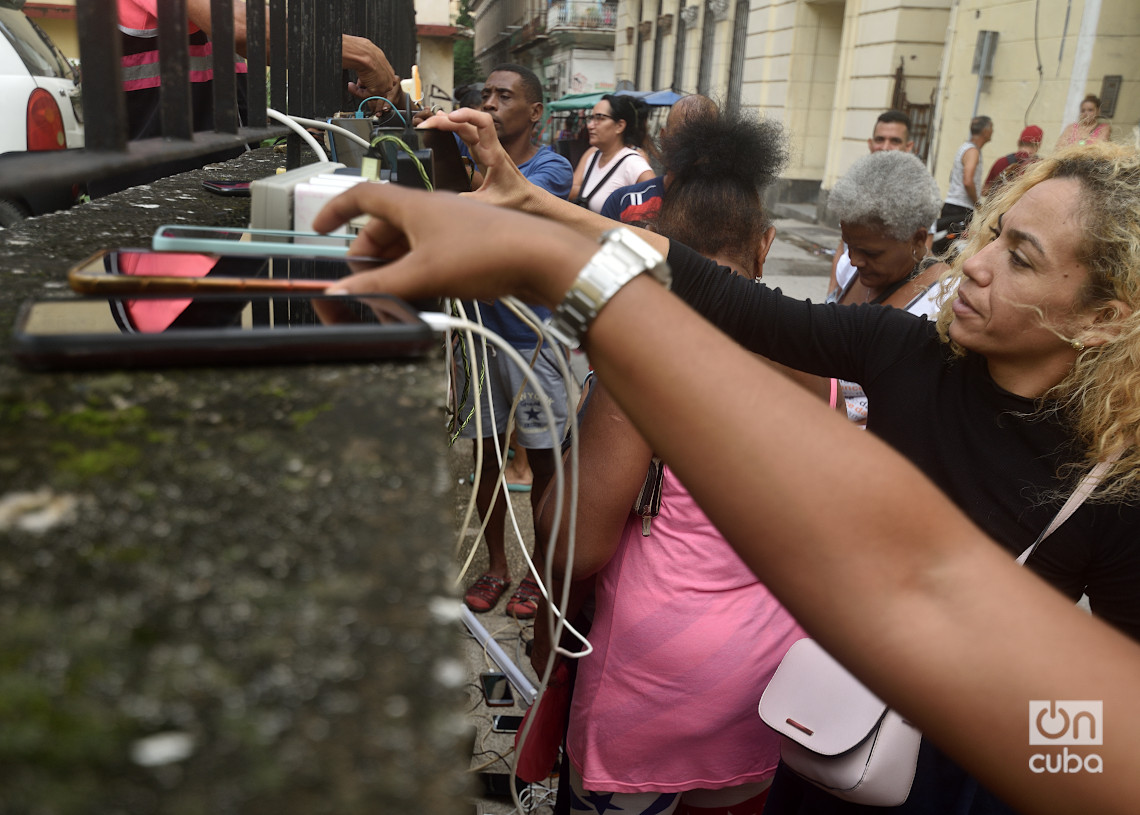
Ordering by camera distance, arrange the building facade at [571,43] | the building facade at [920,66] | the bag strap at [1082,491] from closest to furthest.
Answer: the bag strap at [1082,491] < the building facade at [920,66] < the building facade at [571,43]

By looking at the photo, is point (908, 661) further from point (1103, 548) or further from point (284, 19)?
point (284, 19)

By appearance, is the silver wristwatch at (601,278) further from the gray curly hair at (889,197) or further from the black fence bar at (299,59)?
the gray curly hair at (889,197)

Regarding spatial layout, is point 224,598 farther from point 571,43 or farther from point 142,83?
point 571,43

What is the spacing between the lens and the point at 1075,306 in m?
1.74

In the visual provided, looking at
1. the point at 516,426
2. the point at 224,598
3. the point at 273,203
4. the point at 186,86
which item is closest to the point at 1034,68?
the point at 516,426

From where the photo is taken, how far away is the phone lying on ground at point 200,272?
0.76 metres

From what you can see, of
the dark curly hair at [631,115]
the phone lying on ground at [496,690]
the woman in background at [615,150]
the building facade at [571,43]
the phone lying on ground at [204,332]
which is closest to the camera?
the phone lying on ground at [204,332]

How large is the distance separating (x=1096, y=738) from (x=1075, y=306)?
1138 mm

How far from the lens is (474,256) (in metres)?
0.78

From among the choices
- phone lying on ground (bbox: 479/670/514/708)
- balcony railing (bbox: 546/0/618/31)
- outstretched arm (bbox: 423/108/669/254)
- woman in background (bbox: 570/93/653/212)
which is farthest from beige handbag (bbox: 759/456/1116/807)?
balcony railing (bbox: 546/0/618/31)

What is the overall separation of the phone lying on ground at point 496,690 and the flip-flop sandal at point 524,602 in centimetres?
62

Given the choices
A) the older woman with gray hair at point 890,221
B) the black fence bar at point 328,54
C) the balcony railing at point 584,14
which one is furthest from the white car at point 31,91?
the balcony railing at point 584,14

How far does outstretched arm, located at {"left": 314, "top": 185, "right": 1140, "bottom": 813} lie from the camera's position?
28.8 inches

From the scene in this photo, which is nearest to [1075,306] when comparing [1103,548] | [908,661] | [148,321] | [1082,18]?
[1103,548]
